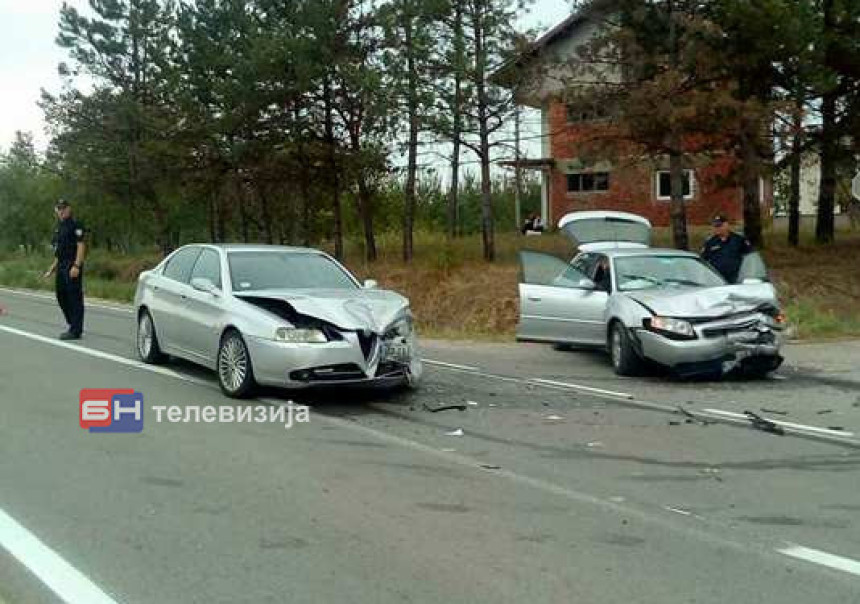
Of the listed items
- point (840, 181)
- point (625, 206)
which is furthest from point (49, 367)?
point (625, 206)

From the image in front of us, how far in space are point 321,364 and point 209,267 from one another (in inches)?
93.4

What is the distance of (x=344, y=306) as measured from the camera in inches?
342

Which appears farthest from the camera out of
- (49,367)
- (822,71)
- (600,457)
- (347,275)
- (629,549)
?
(822,71)

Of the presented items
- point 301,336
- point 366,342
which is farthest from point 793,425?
point 301,336

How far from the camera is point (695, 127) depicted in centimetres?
1902

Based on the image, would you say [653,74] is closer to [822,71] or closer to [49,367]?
[822,71]

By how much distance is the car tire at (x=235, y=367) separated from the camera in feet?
29.0

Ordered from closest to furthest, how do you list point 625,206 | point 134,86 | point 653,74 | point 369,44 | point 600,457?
point 600,457, point 653,74, point 369,44, point 134,86, point 625,206

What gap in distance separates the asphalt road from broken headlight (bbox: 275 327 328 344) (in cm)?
66

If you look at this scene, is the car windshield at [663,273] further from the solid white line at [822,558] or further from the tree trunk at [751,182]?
the tree trunk at [751,182]

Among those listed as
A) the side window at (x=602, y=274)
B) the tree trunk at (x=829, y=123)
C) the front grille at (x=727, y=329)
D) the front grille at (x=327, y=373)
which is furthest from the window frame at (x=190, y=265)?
the tree trunk at (x=829, y=123)

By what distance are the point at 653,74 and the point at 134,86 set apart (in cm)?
2100

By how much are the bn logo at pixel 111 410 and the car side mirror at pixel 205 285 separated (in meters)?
1.19

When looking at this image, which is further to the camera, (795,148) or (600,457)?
(795,148)
